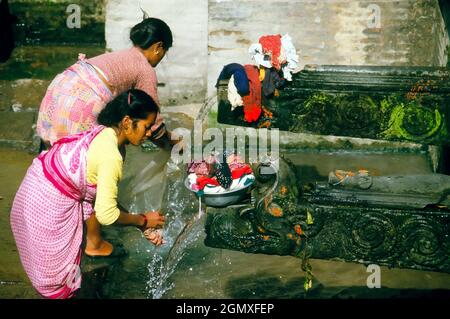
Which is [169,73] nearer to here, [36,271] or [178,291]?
[178,291]

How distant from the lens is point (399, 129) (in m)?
3.32

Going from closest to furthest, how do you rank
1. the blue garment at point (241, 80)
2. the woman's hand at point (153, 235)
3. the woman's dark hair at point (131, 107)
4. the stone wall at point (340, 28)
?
the woman's dark hair at point (131, 107) < the blue garment at point (241, 80) < the woman's hand at point (153, 235) < the stone wall at point (340, 28)

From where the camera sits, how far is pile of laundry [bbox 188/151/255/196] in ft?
13.3

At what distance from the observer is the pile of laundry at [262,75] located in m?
3.40

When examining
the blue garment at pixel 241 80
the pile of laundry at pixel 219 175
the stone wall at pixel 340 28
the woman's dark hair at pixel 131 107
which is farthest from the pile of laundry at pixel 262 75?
the stone wall at pixel 340 28

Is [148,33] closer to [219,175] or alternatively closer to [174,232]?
[219,175]

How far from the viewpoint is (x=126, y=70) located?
4.00 meters

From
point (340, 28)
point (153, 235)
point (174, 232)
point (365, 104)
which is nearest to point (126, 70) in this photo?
point (153, 235)

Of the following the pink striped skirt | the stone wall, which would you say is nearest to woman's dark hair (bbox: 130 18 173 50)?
the pink striped skirt

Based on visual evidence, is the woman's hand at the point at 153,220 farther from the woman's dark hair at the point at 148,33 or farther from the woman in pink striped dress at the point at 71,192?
the woman's dark hair at the point at 148,33

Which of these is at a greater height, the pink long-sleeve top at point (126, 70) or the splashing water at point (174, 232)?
the pink long-sleeve top at point (126, 70)

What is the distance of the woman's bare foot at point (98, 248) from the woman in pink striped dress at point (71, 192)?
73 cm

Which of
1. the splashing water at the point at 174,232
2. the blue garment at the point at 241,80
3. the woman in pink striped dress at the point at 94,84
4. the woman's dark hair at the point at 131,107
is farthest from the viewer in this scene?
the splashing water at the point at 174,232
